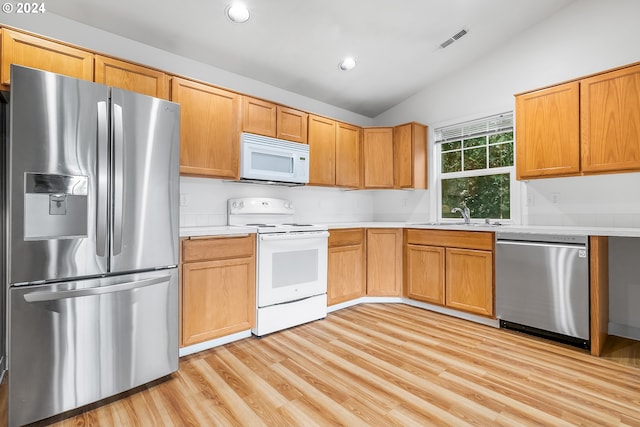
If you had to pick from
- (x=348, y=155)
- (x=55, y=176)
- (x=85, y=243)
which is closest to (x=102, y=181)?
(x=55, y=176)

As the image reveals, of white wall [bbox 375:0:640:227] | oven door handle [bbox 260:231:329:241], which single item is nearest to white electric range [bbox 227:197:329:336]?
oven door handle [bbox 260:231:329:241]

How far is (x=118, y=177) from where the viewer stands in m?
1.86

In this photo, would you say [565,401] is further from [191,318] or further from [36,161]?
[36,161]

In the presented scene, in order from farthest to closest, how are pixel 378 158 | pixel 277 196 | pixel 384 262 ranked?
pixel 378 158 → pixel 384 262 → pixel 277 196

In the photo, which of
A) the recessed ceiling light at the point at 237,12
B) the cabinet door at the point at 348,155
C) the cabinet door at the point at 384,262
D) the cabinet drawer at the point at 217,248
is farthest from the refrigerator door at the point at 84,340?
the cabinet door at the point at 348,155

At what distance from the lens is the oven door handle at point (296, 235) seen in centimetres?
280

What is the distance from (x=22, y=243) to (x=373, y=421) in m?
1.99

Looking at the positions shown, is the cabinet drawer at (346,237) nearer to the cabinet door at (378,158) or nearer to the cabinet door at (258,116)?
the cabinet door at (378,158)

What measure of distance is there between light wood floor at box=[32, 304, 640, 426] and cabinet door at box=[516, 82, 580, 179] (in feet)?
4.97

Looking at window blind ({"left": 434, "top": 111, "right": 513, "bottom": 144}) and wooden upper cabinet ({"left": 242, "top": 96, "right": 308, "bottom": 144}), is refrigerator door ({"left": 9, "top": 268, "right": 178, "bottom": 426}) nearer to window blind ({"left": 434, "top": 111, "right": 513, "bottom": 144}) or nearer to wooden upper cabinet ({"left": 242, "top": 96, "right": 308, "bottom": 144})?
wooden upper cabinet ({"left": 242, "top": 96, "right": 308, "bottom": 144})

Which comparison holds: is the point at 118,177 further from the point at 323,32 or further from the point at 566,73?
the point at 566,73

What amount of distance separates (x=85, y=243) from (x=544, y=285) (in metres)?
3.31

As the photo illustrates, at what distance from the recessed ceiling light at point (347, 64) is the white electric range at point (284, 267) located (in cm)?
163

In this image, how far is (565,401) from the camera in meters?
1.82
